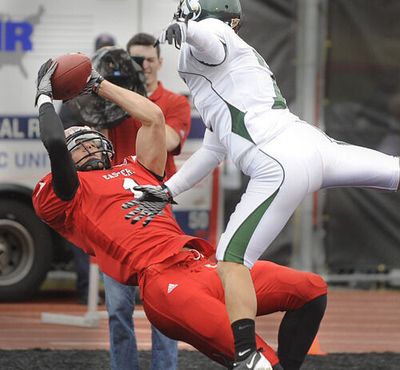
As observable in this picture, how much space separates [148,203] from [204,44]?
784mm

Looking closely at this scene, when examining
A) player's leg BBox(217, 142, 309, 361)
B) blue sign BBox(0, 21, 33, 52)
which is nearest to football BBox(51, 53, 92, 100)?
player's leg BBox(217, 142, 309, 361)

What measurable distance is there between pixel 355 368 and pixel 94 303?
7.88 feet

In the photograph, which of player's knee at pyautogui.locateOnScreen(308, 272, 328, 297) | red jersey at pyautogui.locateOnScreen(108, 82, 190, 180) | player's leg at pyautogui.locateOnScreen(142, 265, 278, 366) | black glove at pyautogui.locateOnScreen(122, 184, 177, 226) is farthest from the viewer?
red jersey at pyautogui.locateOnScreen(108, 82, 190, 180)

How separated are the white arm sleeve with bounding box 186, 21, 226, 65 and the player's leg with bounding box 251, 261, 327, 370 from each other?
0.91m

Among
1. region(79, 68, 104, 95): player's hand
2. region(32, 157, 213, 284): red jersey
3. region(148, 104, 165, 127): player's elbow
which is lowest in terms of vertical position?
region(32, 157, 213, 284): red jersey

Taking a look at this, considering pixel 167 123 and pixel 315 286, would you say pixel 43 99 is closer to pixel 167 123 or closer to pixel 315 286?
pixel 315 286

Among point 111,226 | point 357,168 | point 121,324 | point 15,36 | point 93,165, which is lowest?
point 121,324

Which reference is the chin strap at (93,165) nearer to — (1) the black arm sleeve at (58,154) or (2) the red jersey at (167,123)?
(1) the black arm sleeve at (58,154)

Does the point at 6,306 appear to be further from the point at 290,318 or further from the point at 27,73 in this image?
the point at 290,318

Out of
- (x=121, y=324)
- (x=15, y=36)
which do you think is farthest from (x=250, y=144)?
(x=15, y=36)

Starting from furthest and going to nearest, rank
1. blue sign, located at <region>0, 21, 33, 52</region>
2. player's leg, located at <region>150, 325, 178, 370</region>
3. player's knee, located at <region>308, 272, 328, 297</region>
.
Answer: blue sign, located at <region>0, 21, 33, 52</region>
player's leg, located at <region>150, 325, 178, 370</region>
player's knee, located at <region>308, 272, 328, 297</region>

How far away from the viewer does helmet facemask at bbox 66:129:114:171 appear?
5801mm

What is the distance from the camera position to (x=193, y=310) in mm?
5098

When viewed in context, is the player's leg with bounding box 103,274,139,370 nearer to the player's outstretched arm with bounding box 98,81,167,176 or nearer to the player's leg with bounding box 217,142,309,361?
the player's outstretched arm with bounding box 98,81,167,176
